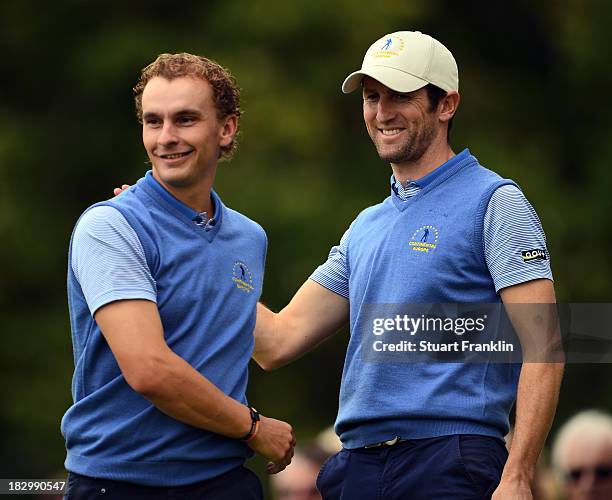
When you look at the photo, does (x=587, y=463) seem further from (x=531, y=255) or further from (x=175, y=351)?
(x=175, y=351)

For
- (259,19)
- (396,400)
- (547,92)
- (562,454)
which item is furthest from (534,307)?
(547,92)

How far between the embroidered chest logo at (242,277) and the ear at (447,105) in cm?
102

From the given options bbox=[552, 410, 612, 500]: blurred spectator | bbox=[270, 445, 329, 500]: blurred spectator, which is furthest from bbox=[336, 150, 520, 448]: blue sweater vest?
bbox=[270, 445, 329, 500]: blurred spectator

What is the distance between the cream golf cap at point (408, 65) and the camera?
555 centimetres

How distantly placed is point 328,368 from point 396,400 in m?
7.86

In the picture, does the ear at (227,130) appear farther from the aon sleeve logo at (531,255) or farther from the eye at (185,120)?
the aon sleeve logo at (531,255)

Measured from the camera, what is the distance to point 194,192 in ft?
16.7

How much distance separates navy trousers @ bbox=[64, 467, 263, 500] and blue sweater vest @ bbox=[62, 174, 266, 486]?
27 millimetres

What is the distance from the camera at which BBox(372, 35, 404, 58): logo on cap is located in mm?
5629

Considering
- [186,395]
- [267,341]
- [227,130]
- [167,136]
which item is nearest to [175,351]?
[186,395]

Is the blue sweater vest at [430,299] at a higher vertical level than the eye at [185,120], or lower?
lower

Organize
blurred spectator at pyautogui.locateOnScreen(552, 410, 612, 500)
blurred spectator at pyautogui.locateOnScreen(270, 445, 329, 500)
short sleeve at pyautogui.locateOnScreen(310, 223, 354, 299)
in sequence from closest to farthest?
1. short sleeve at pyautogui.locateOnScreen(310, 223, 354, 299)
2. blurred spectator at pyautogui.locateOnScreen(552, 410, 612, 500)
3. blurred spectator at pyautogui.locateOnScreen(270, 445, 329, 500)

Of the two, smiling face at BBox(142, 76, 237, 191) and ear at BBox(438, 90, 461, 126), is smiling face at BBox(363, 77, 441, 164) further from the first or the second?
Answer: smiling face at BBox(142, 76, 237, 191)

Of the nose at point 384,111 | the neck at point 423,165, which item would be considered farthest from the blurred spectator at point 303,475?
the nose at point 384,111
